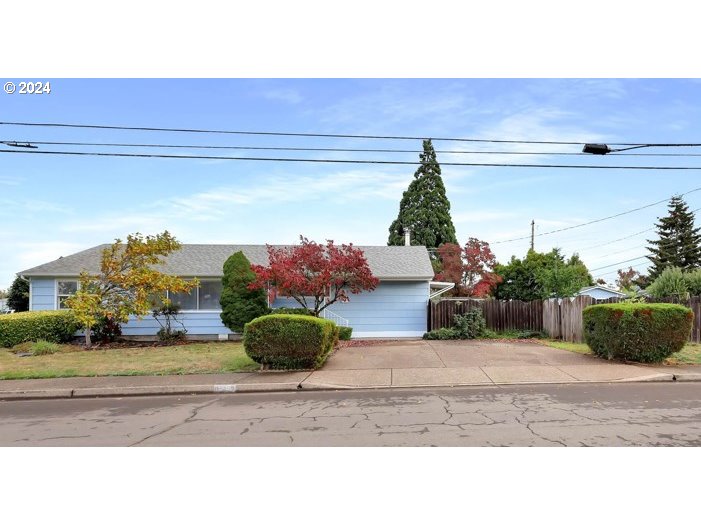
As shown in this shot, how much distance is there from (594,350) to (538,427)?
7.73m

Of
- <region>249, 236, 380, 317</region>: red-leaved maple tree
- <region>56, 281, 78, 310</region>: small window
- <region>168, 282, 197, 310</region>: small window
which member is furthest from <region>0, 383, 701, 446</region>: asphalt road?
<region>56, 281, 78, 310</region>: small window

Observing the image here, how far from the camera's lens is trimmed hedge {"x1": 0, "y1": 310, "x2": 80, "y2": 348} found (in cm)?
1647

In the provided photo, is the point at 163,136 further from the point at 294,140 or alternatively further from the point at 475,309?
the point at 475,309

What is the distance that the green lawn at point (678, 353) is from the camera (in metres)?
11.8

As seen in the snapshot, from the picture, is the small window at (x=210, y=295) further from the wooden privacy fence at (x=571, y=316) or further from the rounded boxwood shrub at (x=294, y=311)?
the wooden privacy fence at (x=571, y=316)

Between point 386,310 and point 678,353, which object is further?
point 386,310

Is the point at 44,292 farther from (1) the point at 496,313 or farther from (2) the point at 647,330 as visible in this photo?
(2) the point at 647,330

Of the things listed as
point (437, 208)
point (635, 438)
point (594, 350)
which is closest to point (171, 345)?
→ point (594, 350)

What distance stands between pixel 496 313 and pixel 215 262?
12.1 m

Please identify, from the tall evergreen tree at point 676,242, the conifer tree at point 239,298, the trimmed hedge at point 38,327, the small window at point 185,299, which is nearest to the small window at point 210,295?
the small window at point 185,299

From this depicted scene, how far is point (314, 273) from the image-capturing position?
55.6 ft

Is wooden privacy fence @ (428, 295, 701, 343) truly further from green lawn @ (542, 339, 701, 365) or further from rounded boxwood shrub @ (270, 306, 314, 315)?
rounded boxwood shrub @ (270, 306, 314, 315)

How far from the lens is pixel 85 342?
17703 millimetres

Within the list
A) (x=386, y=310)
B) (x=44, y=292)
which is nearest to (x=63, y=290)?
(x=44, y=292)
